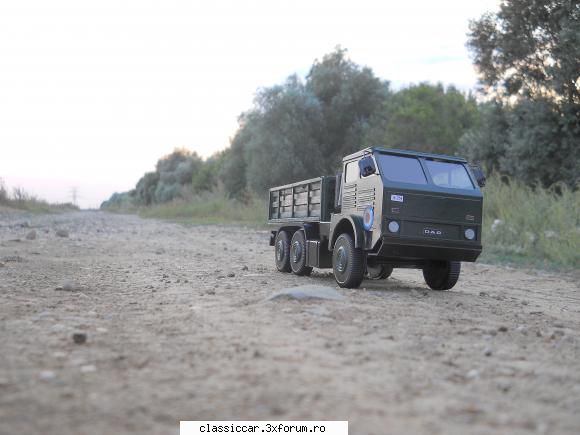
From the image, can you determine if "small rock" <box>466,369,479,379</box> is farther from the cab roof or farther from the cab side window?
the cab side window

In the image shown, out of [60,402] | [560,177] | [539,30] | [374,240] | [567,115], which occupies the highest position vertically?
[539,30]

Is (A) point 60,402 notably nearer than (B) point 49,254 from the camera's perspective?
Yes

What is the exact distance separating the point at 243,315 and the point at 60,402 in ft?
10.0

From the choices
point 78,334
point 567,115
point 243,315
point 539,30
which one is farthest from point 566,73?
point 78,334

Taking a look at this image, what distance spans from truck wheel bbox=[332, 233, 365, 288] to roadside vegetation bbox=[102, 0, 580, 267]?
8510 mm

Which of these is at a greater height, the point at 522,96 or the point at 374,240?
the point at 522,96

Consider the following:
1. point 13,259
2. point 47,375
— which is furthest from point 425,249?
point 13,259

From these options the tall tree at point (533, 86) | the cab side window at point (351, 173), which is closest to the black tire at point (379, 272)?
the cab side window at point (351, 173)

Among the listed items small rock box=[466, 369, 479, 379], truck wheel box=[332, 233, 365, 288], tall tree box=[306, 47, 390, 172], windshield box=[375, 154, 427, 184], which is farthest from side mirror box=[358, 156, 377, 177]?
tall tree box=[306, 47, 390, 172]

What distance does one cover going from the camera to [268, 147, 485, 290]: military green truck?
9484 millimetres

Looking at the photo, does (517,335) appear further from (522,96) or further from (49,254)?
(522,96)

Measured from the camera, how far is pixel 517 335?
6402mm

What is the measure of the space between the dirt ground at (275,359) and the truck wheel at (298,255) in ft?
8.93

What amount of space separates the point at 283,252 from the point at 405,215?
4.10m
